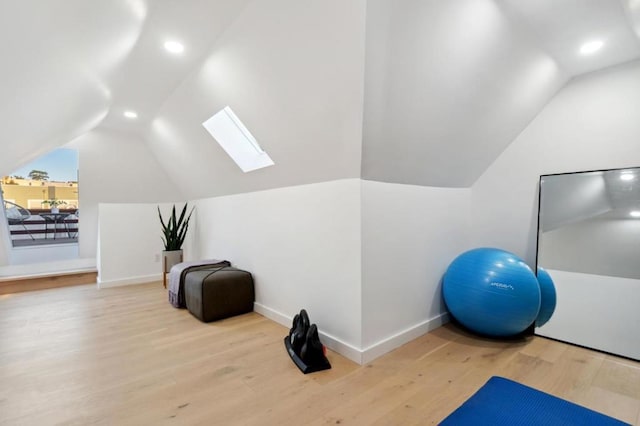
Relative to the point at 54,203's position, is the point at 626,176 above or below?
above

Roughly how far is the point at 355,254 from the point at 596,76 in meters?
2.57

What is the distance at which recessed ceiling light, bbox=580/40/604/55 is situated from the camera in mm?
2115

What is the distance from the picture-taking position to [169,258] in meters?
4.47

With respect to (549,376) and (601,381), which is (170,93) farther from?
(601,381)

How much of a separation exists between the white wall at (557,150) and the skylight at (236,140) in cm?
245

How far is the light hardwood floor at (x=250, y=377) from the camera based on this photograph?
1603mm

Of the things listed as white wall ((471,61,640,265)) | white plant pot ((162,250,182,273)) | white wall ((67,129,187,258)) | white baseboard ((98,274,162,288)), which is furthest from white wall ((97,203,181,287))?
white wall ((471,61,640,265))

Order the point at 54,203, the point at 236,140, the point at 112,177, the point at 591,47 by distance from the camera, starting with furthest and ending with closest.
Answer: the point at 54,203 < the point at 112,177 < the point at 236,140 < the point at 591,47

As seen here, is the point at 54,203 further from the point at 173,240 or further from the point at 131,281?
the point at 173,240

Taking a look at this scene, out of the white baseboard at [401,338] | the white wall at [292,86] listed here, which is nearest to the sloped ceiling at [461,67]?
the white wall at [292,86]

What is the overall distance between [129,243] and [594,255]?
19.2 ft

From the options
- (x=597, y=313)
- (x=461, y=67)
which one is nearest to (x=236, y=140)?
(x=461, y=67)

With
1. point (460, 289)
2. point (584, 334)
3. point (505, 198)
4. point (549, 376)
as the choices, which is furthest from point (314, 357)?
point (505, 198)

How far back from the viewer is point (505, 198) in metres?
2.93
